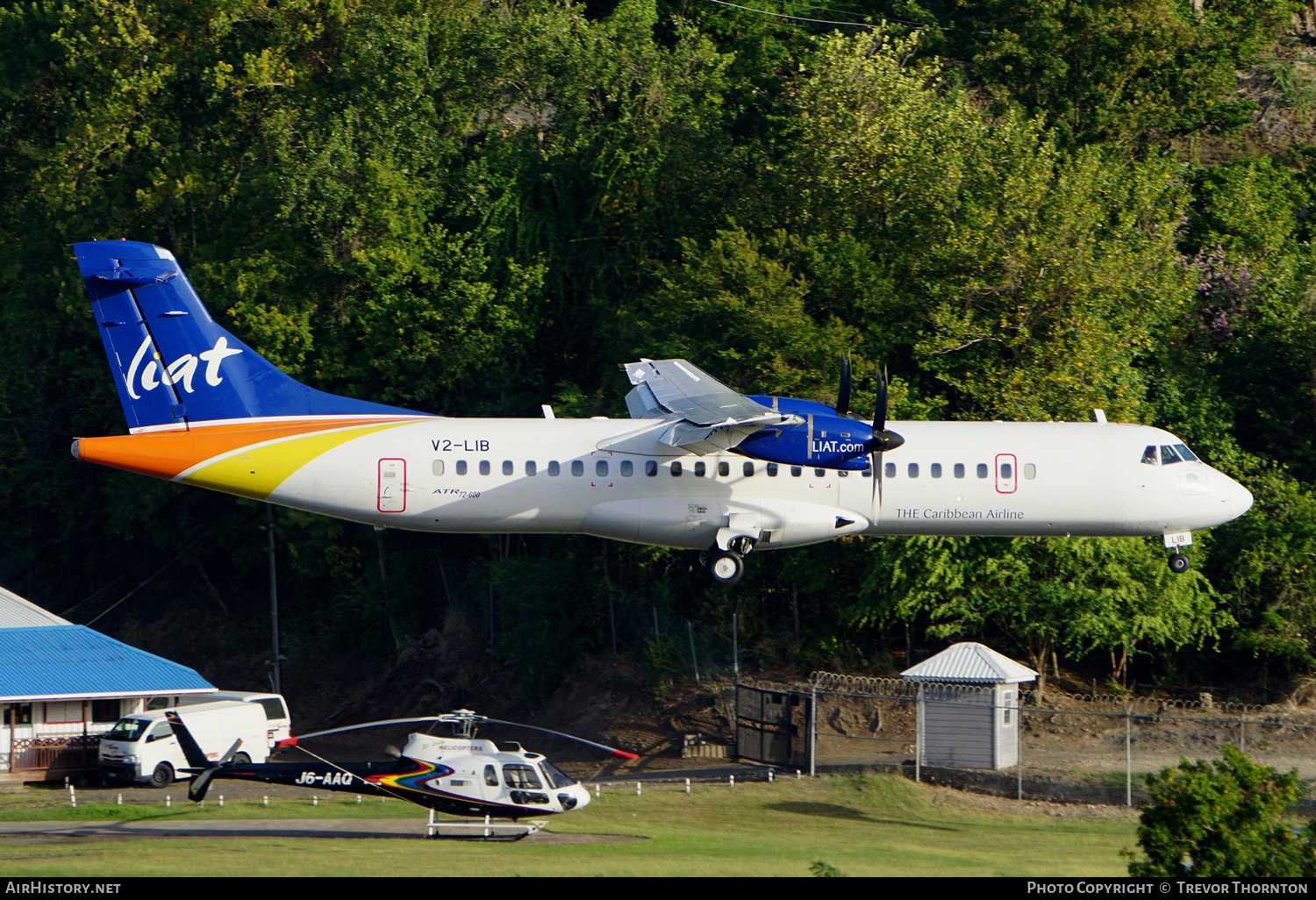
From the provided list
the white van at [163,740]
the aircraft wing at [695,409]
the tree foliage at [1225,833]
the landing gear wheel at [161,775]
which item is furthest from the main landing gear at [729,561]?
the landing gear wheel at [161,775]

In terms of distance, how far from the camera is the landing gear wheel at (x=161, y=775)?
37875mm

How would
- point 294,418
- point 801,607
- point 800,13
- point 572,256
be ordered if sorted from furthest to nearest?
point 800,13
point 572,256
point 801,607
point 294,418

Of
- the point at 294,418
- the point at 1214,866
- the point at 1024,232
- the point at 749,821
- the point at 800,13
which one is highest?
the point at 800,13

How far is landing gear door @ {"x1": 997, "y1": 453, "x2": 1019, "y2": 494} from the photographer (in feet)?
99.3

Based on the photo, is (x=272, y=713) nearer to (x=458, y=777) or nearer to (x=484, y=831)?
(x=458, y=777)

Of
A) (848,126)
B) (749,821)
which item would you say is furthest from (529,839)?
(848,126)

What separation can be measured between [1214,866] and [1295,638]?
26169 mm

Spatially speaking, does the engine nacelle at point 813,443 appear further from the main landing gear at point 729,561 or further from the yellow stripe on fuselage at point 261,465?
the yellow stripe on fuselage at point 261,465

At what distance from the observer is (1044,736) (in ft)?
127

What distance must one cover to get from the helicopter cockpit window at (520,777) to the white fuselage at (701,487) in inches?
207

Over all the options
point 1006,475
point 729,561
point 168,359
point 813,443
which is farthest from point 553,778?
point 168,359

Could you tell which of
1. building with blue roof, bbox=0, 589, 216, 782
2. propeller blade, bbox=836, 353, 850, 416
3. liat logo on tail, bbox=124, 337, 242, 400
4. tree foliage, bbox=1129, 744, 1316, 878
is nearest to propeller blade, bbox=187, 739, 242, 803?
liat logo on tail, bbox=124, 337, 242, 400

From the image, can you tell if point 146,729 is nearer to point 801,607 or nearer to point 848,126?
→ point 801,607

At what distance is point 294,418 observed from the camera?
30.1 m
